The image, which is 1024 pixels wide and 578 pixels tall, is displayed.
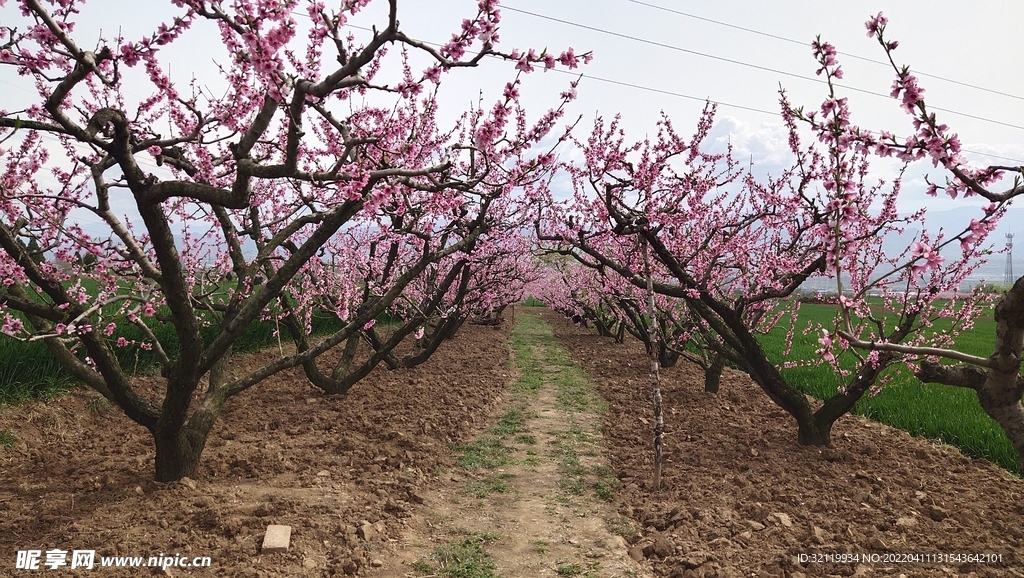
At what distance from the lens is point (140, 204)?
3.42 metres

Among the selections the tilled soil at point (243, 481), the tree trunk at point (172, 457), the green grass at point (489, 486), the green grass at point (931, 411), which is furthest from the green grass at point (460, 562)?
the green grass at point (931, 411)

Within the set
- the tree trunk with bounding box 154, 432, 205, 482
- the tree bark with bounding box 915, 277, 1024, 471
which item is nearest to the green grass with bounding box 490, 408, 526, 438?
the tree trunk with bounding box 154, 432, 205, 482

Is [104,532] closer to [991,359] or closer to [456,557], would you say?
[456,557]

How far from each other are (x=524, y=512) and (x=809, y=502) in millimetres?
2438

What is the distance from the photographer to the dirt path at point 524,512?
373 cm

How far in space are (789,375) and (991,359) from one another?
7.88m

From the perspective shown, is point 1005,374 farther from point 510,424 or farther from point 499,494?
point 510,424

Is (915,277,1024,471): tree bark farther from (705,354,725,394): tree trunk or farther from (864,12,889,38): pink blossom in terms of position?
(705,354,725,394): tree trunk

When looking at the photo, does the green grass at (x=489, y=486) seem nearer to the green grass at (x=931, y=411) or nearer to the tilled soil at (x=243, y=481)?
the tilled soil at (x=243, y=481)

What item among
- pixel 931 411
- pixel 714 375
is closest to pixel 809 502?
pixel 931 411

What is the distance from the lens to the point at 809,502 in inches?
173

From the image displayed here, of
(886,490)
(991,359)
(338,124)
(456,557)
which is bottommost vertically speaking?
(456,557)

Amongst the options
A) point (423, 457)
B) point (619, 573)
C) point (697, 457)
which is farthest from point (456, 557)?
point (697, 457)

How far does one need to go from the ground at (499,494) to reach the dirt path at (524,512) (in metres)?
0.02
